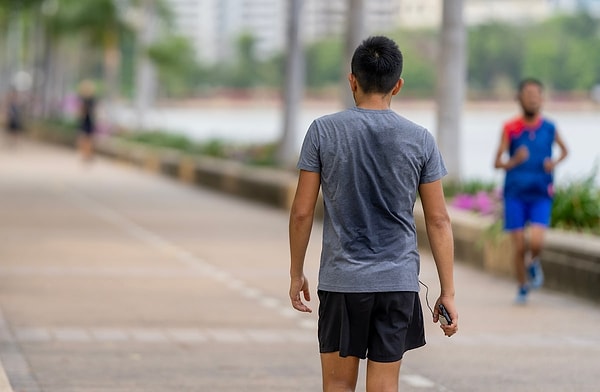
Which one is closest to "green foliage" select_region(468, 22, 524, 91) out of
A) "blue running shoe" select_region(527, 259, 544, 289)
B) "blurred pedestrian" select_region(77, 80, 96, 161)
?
"blue running shoe" select_region(527, 259, 544, 289)

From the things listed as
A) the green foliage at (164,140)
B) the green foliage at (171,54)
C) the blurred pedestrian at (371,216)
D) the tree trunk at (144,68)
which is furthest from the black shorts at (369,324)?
the tree trunk at (144,68)

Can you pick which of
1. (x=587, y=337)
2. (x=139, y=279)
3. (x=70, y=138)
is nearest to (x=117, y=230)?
(x=139, y=279)

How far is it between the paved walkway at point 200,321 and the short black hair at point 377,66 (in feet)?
10.8

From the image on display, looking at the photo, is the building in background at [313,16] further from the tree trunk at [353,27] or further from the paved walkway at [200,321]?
the paved walkway at [200,321]

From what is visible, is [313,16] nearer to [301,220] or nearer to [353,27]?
[353,27]

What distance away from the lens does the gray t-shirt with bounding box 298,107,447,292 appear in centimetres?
603

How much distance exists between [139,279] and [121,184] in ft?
58.0

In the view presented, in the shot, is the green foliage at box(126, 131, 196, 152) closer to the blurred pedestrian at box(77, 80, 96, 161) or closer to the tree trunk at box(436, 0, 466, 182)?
the blurred pedestrian at box(77, 80, 96, 161)

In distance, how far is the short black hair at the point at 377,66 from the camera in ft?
19.8

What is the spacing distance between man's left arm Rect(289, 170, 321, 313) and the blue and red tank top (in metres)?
7.48

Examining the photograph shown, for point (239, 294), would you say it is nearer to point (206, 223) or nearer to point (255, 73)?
point (206, 223)

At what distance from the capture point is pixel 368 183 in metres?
6.06

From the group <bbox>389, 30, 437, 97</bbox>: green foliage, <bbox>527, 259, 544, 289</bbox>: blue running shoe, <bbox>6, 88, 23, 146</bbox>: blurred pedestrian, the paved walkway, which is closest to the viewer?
the paved walkway

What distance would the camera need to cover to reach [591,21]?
20812 mm
